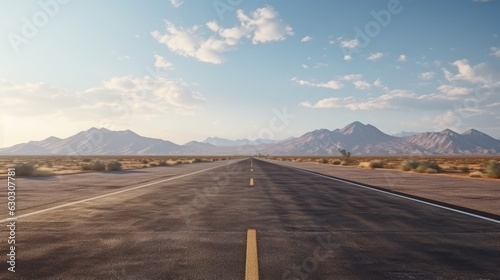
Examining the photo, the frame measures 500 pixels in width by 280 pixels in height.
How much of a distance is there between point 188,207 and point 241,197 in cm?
243

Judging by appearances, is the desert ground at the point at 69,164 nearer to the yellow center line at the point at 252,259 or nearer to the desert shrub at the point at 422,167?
→ the yellow center line at the point at 252,259

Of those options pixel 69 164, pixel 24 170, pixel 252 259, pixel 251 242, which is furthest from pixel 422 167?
pixel 69 164

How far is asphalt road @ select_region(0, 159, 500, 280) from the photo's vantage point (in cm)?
392

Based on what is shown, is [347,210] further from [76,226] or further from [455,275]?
[76,226]

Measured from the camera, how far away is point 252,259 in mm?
4289

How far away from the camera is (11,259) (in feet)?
14.1

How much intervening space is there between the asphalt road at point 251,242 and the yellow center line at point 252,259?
0.05 feet

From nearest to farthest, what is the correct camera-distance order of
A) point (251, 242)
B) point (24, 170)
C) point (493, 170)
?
1. point (251, 242)
2. point (493, 170)
3. point (24, 170)

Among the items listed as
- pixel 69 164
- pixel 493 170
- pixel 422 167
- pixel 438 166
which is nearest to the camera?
pixel 493 170

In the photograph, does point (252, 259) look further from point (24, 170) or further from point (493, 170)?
point (24, 170)

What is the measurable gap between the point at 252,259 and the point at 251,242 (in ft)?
2.93

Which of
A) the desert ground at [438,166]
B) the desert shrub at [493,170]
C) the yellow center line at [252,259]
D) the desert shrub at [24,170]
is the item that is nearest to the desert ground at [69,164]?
the desert shrub at [24,170]

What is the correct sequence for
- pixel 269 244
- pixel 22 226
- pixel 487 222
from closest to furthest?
pixel 269 244 < pixel 22 226 < pixel 487 222

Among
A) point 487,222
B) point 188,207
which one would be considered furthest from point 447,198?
point 188,207
